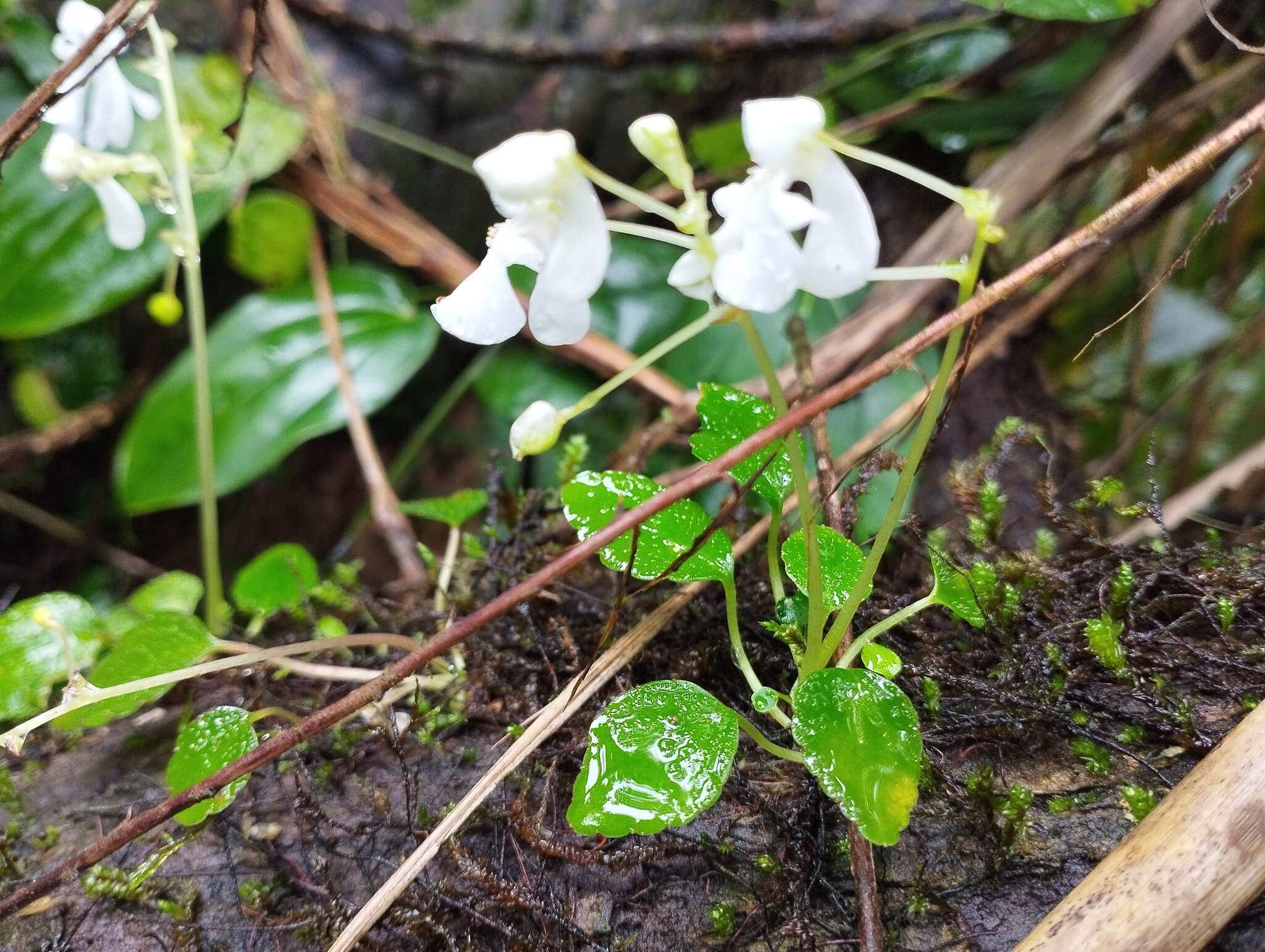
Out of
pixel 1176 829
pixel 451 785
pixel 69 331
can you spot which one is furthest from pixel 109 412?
pixel 1176 829

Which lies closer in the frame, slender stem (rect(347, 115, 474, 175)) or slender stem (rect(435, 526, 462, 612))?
slender stem (rect(435, 526, 462, 612))

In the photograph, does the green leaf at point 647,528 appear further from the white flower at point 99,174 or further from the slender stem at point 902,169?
the white flower at point 99,174

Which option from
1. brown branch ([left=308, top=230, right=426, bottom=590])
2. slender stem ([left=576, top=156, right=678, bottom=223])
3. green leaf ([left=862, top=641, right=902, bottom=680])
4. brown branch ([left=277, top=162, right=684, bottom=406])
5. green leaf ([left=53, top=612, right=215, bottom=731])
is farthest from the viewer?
brown branch ([left=277, top=162, right=684, bottom=406])

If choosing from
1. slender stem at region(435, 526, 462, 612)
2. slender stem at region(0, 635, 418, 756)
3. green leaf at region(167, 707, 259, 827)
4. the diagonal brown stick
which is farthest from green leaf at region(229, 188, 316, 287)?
the diagonal brown stick

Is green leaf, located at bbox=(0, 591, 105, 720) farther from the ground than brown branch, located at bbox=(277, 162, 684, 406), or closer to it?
closer to it

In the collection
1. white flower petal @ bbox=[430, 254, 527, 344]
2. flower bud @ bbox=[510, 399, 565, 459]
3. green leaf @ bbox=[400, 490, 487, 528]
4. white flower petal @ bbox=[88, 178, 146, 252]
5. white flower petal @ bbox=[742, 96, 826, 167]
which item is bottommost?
green leaf @ bbox=[400, 490, 487, 528]

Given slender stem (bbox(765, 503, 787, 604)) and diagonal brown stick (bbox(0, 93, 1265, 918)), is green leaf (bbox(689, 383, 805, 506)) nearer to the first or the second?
slender stem (bbox(765, 503, 787, 604))

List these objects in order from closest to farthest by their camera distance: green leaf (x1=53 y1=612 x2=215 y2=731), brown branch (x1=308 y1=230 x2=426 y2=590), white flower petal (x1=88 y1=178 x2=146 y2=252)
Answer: green leaf (x1=53 y1=612 x2=215 y2=731)
white flower petal (x1=88 y1=178 x2=146 y2=252)
brown branch (x1=308 y1=230 x2=426 y2=590)
